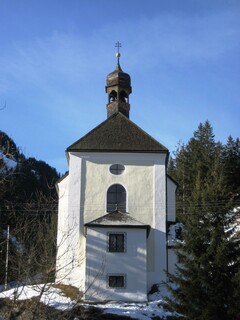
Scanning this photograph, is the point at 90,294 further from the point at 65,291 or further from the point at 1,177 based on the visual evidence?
the point at 1,177

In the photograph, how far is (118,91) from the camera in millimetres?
32656

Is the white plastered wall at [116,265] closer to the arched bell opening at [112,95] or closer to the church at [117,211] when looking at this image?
the church at [117,211]

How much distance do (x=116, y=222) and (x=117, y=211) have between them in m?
1.19

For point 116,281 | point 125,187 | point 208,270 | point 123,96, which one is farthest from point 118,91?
point 208,270

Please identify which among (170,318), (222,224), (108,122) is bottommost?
(170,318)

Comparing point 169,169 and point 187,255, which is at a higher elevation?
point 169,169

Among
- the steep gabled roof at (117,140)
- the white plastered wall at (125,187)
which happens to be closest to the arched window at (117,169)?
the white plastered wall at (125,187)

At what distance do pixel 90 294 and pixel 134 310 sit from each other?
299 centimetres

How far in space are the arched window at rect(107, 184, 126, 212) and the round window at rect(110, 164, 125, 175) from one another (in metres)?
0.74

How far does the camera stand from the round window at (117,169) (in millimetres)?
28828

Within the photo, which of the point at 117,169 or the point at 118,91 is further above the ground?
the point at 118,91

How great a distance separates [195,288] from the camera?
19.3m

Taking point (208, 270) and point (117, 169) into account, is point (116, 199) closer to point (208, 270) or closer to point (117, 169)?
point (117, 169)

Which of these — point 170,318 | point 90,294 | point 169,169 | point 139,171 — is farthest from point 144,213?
point 169,169
